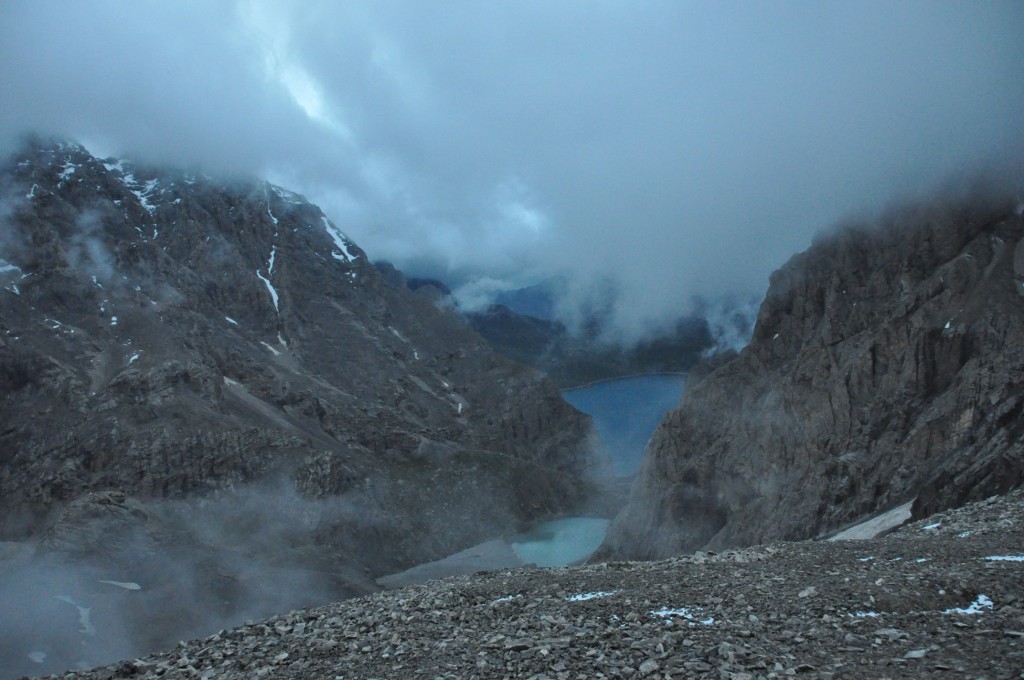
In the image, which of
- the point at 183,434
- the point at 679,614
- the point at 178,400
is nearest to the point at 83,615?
the point at 183,434

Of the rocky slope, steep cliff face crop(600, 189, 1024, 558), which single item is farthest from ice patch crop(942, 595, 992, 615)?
the rocky slope

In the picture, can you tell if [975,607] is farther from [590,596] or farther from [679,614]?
[590,596]

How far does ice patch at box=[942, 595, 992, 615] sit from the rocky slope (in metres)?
76.2

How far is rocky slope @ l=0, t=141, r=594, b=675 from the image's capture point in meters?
102

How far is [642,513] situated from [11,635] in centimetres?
7255

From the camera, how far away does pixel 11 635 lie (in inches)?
2372

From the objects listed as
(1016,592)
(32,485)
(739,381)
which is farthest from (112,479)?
(1016,592)

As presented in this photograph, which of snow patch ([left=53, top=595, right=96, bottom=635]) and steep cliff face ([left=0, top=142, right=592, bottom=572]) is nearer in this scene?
snow patch ([left=53, top=595, right=96, bottom=635])

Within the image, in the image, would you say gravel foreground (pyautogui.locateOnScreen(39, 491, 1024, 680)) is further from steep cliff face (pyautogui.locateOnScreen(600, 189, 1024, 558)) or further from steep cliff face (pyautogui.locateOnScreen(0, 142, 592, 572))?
steep cliff face (pyautogui.locateOnScreen(0, 142, 592, 572))

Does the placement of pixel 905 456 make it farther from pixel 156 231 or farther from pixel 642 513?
pixel 156 231

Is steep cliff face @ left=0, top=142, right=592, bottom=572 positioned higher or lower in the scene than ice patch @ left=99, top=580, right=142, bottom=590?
higher

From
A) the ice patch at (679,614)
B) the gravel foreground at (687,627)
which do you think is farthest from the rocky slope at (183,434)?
the ice patch at (679,614)

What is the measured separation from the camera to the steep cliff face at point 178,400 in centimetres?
11912

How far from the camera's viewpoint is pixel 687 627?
15.1 meters
